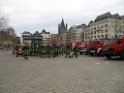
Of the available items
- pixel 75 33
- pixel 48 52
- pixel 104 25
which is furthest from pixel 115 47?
pixel 75 33

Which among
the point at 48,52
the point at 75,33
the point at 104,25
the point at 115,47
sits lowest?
the point at 48,52

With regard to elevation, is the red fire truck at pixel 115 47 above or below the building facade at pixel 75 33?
below

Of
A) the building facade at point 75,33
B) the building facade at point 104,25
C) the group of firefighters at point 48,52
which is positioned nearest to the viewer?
the group of firefighters at point 48,52

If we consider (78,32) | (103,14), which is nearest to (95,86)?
(103,14)

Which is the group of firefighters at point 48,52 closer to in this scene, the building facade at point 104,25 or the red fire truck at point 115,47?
the red fire truck at point 115,47

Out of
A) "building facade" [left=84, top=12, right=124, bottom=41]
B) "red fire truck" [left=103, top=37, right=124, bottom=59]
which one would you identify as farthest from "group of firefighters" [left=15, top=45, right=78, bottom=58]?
"building facade" [left=84, top=12, right=124, bottom=41]

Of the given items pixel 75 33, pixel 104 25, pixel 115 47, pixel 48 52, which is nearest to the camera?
pixel 115 47

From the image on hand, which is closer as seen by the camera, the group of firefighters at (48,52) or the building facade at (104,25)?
the group of firefighters at (48,52)

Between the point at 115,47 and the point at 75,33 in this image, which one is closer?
the point at 115,47

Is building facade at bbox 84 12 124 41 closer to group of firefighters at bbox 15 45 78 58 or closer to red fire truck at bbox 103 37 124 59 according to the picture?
group of firefighters at bbox 15 45 78 58

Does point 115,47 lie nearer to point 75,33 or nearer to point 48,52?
point 48,52

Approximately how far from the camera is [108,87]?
304 inches

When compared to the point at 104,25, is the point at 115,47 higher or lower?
lower

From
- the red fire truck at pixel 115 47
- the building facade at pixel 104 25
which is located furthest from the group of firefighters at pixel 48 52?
the building facade at pixel 104 25
